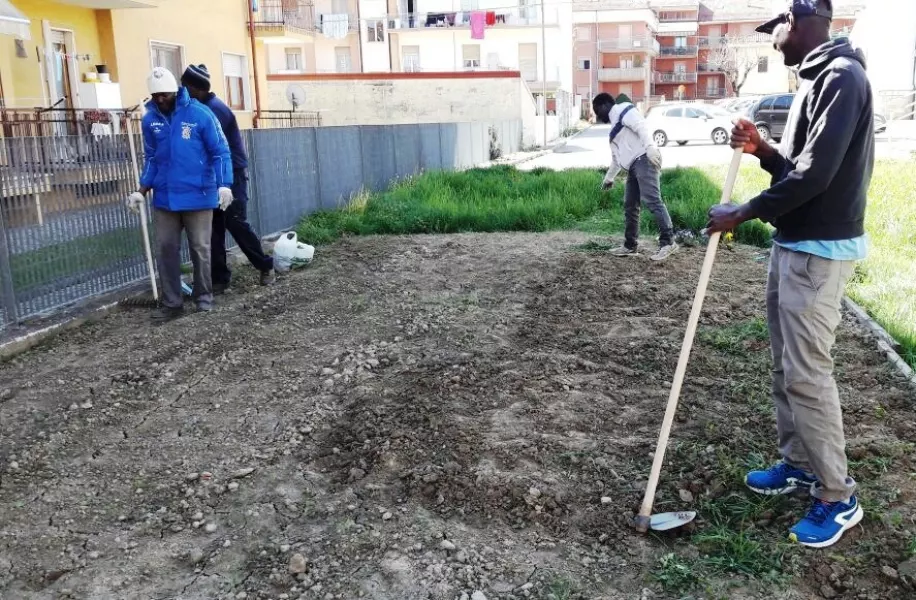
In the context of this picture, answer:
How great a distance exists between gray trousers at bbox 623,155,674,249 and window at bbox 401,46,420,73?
148ft

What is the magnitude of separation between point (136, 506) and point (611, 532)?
2.04 meters

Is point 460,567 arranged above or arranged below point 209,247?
below

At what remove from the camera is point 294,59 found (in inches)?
2019

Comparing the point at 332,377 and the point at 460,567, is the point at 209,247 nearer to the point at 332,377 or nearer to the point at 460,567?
the point at 332,377

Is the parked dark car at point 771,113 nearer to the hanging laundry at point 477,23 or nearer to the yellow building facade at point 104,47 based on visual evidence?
the yellow building facade at point 104,47

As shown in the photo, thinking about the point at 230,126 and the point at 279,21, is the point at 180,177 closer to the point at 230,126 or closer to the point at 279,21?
the point at 230,126

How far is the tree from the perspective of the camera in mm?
73875

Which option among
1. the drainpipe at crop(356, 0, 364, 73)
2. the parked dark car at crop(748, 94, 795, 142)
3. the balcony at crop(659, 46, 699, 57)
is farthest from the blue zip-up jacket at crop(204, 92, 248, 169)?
the balcony at crop(659, 46, 699, 57)

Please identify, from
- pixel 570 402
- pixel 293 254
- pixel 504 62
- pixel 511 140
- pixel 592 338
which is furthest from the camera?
pixel 504 62

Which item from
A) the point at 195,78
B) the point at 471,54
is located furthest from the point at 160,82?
the point at 471,54

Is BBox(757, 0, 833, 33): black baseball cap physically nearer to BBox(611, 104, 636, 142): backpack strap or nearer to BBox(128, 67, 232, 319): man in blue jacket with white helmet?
BBox(128, 67, 232, 319): man in blue jacket with white helmet

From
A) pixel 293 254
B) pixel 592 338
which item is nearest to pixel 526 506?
pixel 592 338

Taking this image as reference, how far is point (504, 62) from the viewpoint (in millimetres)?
51750

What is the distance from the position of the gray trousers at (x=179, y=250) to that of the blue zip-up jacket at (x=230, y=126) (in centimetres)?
92
